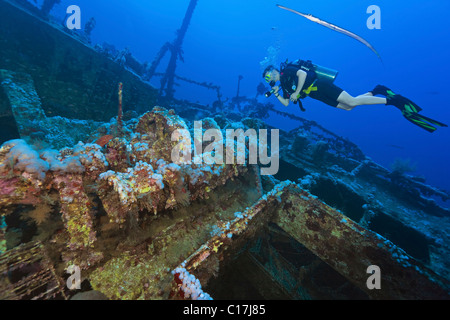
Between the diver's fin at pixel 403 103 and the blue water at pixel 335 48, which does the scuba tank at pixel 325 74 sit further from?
the blue water at pixel 335 48

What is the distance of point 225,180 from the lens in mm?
4043

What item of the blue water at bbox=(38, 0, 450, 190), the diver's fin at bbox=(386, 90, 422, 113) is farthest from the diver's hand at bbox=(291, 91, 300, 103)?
the blue water at bbox=(38, 0, 450, 190)

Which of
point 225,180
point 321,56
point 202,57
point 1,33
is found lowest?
point 225,180

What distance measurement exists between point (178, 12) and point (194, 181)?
209632mm

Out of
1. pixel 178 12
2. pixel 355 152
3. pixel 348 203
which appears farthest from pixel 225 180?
pixel 178 12

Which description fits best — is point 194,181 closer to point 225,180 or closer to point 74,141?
point 225,180

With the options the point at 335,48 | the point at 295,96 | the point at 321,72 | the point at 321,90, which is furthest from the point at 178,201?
the point at 335,48

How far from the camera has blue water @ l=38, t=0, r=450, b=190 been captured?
365 ft

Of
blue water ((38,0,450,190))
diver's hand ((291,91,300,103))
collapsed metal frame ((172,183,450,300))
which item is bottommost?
collapsed metal frame ((172,183,450,300))

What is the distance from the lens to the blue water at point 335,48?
111 metres

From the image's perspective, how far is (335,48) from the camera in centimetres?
14475

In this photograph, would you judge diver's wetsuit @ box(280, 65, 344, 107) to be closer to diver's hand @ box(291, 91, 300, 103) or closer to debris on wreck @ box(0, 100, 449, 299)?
diver's hand @ box(291, 91, 300, 103)

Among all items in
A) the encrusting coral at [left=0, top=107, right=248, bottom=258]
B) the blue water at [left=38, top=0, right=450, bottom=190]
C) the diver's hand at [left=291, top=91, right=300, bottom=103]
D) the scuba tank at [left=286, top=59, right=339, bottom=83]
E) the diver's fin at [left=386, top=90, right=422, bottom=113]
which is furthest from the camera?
the blue water at [left=38, top=0, right=450, bottom=190]

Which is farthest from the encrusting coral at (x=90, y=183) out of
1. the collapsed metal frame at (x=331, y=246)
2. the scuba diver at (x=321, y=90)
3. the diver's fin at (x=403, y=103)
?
the diver's fin at (x=403, y=103)
